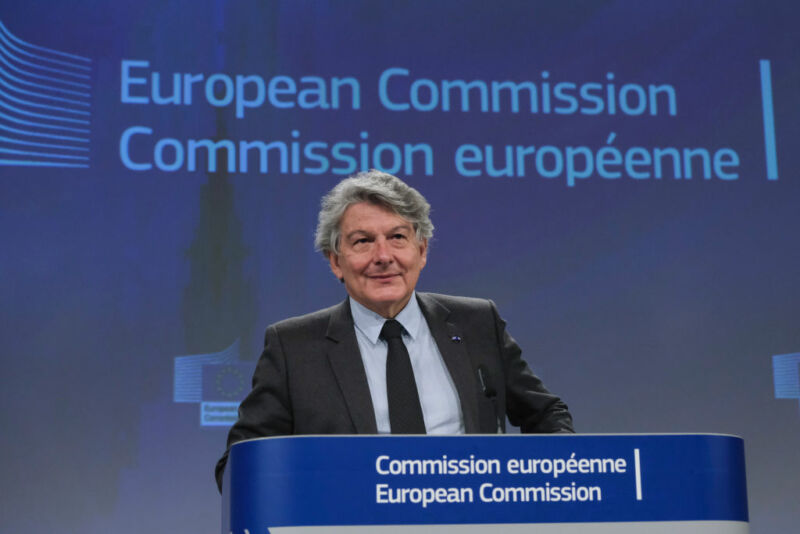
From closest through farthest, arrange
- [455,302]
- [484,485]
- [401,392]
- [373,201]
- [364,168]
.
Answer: [484,485]
[401,392]
[373,201]
[455,302]
[364,168]

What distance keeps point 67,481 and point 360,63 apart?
211cm

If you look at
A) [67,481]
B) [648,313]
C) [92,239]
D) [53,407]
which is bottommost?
[67,481]

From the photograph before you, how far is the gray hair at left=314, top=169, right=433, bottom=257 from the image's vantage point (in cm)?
217

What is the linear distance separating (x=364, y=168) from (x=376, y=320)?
191 centimetres

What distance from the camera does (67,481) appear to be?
12.3 feet

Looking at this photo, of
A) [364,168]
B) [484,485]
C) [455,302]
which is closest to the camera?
[484,485]

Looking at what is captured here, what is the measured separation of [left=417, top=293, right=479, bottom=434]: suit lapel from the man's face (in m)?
0.11

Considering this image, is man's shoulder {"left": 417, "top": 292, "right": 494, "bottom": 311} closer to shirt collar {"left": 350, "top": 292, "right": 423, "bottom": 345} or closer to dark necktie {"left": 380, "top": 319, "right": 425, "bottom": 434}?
shirt collar {"left": 350, "top": 292, "right": 423, "bottom": 345}

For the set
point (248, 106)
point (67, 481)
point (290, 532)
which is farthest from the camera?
point (248, 106)

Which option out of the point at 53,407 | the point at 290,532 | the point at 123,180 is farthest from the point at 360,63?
the point at 290,532

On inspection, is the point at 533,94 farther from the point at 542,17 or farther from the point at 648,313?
the point at 648,313

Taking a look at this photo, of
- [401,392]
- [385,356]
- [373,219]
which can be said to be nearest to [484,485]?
[401,392]

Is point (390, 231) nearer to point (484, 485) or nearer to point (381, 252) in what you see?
point (381, 252)

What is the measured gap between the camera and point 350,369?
211 cm
